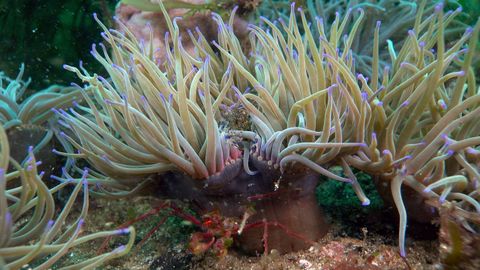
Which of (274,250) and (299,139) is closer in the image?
(299,139)

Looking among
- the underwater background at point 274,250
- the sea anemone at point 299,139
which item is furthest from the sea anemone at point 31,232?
the sea anemone at point 299,139

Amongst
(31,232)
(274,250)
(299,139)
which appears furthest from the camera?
(274,250)

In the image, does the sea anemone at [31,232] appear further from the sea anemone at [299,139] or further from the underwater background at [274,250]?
the sea anemone at [299,139]

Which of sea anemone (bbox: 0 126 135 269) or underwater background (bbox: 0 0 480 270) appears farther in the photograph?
underwater background (bbox: 0 0 480 270)

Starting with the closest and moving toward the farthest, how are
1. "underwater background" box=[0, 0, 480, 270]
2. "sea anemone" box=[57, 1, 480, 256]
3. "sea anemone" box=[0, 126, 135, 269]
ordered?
"sea anemone" box=[0, 126, 135, 269] < "sea anemone" box=[57, 1, 480, 256] < "underwater background" box=[0, 0, 480, 270]

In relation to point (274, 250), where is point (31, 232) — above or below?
above

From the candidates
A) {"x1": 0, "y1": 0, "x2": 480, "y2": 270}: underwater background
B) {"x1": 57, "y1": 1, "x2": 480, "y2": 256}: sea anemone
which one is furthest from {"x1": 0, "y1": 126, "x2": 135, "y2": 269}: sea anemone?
{"x1": 57, "y1": 1, "x2": 480, "y2": 256}: sea anemone

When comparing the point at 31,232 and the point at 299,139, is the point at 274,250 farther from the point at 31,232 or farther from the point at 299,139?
the point at 31,232

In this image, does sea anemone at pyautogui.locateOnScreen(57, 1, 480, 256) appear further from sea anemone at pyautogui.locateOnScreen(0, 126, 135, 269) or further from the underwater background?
sea anemone at pyautogui.locateOnScreen(0, 126, 135, 269)

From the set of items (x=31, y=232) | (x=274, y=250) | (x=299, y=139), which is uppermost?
(x=299, y=139)

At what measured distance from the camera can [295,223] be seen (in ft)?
Answer: 8.34

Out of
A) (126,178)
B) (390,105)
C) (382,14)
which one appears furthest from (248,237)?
(382,14)

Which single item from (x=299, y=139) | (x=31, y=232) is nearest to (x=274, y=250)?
(x=299, y=139)

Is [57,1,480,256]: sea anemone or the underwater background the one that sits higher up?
[57,1,480,256]: sea anemone
